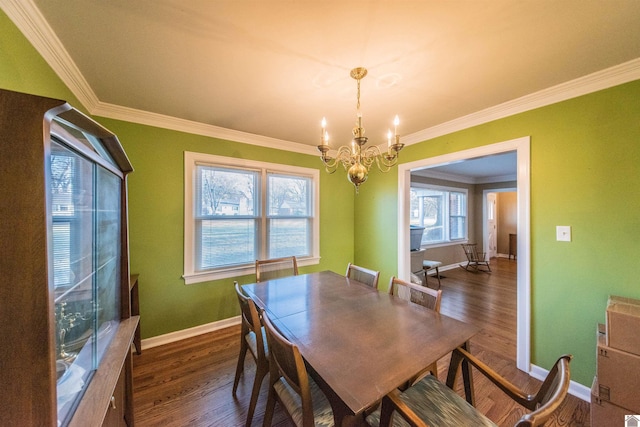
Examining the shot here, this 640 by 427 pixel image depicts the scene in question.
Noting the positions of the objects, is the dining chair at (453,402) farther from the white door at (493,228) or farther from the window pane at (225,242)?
the white door at (493,228)

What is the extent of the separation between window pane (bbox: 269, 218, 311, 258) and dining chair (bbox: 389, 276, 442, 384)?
1.75 metres

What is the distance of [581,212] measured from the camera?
5.78 feet

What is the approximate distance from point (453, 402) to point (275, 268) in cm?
194

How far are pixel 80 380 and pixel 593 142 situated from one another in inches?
132

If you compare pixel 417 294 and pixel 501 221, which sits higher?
pixel 501 221

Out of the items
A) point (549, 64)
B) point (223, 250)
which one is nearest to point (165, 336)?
point (223, 250)

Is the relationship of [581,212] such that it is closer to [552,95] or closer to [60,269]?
[552,95]

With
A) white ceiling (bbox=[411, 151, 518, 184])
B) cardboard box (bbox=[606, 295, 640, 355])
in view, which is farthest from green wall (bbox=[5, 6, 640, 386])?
white ceiling (bbox=[411, 151, 518, 184])

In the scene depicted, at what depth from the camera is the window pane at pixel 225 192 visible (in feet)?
8.74

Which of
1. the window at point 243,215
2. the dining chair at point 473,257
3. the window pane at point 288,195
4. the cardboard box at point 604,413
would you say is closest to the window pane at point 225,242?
the window at point 243,215

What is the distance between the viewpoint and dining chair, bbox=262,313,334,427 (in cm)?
98

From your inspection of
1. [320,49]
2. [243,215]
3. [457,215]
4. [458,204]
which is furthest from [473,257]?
[320,49]

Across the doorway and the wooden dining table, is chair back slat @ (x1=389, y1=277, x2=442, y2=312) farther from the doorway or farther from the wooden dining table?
the doorway

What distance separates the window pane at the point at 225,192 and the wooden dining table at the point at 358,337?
123 cm
